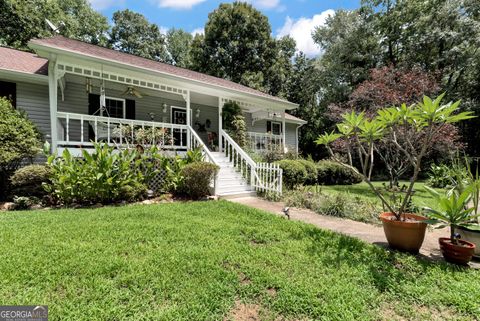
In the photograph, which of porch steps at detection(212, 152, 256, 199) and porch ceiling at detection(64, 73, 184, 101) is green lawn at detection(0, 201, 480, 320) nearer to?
porch steps at detection(212, 152, 256, 199)

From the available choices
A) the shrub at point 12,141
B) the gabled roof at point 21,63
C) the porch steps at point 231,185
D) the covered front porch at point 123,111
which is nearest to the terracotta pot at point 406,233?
the porch steps at point 231,185

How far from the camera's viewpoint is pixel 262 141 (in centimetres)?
1291

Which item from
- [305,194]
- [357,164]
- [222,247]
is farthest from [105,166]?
[357,164]

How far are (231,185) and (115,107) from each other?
5.96 metres

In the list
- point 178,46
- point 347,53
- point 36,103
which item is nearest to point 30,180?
point 36,103

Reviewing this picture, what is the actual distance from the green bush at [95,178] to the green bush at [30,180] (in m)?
0.19

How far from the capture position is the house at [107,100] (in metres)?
6.83

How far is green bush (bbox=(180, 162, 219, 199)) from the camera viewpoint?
680cm

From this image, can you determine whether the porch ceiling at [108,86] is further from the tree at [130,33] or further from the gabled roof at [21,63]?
the tree at [130,33]

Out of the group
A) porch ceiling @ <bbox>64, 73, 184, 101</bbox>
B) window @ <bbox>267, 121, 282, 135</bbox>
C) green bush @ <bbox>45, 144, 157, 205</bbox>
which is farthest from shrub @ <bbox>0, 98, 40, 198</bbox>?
window @ <bbox>267, 121, 282, 135</bbox>

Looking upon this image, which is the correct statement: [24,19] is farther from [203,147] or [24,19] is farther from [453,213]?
[453,213]

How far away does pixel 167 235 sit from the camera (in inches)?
153

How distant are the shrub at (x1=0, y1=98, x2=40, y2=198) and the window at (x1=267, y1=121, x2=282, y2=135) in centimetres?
1219

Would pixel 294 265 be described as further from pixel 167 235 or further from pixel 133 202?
pixel 133 202
